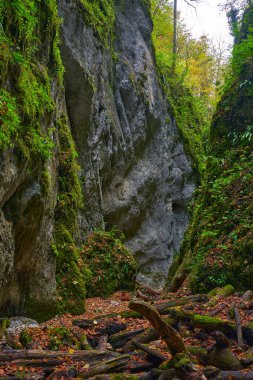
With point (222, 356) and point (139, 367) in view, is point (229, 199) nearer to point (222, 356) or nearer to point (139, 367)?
point (222, 356)

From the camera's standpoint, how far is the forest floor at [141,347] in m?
3.99

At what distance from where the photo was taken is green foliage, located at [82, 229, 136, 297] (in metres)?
11.7

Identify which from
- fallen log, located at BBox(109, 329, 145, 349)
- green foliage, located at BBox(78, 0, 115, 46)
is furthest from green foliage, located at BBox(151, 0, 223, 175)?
fallen log, located at BBox(109, 329, 145, 349)

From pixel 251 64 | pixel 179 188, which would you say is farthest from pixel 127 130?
pixel 251 64

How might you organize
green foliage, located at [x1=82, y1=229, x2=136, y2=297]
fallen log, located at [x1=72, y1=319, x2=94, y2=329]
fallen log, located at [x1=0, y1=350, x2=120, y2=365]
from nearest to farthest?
fallen log, located at [x1=0, y1=350, x2=120, y2=365], fallen log, located at [x1=72, y1=319, x2=94, y2=329], green foliage, located at [x1=82, y1=229, x2=136, y2=297]

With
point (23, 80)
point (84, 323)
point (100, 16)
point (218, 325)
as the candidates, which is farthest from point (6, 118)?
point (100, 16)

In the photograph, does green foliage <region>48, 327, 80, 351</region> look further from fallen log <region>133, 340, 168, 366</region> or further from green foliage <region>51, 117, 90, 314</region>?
green foliage <region>51, 117, 90, 314</region>

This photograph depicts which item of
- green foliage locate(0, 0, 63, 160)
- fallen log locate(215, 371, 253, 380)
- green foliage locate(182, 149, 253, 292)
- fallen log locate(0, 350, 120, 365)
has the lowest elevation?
fallen log locate(0, 350, 120, 365)

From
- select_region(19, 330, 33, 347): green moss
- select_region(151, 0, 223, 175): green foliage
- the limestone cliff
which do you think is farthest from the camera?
select_region(151, 0, 223, 175): green foliage

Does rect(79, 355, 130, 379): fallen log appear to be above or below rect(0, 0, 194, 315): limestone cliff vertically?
below

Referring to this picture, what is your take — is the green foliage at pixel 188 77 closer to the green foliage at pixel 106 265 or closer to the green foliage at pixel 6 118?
the green foliage at pixel 106 265

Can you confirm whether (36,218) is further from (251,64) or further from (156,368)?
(251,64)

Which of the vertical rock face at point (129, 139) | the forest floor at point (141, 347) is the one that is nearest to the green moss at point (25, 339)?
the forest floor at point (141, 347)

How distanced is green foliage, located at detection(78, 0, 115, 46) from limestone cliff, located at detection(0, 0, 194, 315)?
221 mm
